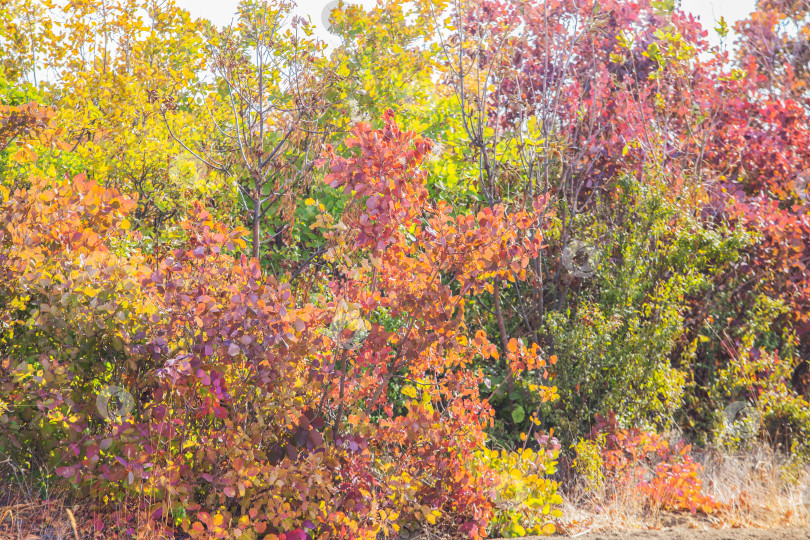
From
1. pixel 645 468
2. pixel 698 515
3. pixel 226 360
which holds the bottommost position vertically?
pixel 698 515

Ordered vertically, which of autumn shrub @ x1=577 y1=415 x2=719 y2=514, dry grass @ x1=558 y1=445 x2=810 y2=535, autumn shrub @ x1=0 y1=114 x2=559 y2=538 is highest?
autumn shrub @ x1=0 y1=114 x2=559 y2=538

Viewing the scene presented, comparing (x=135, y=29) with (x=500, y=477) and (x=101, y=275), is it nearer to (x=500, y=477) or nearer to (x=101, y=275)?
(x=101, y=275)

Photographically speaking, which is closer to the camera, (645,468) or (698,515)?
(698,515)

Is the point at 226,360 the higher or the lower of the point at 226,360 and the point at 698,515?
the higher

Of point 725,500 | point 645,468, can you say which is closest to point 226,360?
point 645,468

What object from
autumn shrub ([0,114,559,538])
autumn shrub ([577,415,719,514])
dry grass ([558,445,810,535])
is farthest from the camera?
autumn shrub ([577,415,719,514])

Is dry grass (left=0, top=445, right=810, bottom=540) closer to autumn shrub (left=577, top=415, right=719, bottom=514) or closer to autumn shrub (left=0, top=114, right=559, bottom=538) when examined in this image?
autumn shrub (left=577, top=415, right=719, bottom=514)

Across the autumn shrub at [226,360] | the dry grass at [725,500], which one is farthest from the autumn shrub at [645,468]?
the autumn shrub at [226,360]

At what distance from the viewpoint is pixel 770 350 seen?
16.7ft

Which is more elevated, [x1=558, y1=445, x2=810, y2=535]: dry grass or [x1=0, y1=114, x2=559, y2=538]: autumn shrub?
[x1=0, y1=114, x2=559, y2=538]: autumn shrub

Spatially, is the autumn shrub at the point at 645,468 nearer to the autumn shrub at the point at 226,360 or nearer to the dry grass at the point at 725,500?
the dry grass at the point at 725,500

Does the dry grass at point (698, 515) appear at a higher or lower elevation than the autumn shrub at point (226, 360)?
lower

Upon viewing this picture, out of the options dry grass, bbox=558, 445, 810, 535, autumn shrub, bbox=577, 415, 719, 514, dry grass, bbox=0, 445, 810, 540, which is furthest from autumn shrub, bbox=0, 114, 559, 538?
autumn shrub, bbox=577, 415, 719, 514

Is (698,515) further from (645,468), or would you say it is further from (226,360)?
(226,360)
